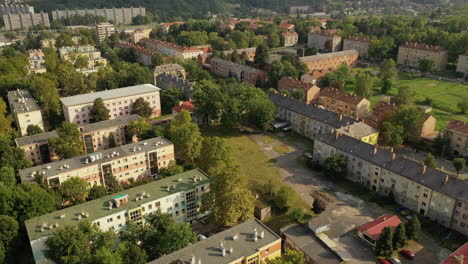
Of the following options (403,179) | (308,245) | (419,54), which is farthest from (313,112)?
(419,54)

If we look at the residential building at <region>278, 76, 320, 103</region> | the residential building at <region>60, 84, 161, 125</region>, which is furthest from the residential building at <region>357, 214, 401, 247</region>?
the residential building at <region>60, 84, 161, 125</region>

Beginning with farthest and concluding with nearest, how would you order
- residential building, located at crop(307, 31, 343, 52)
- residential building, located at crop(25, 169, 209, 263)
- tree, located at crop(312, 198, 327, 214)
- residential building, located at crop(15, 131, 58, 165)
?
1. residential building, located at crop(307, 31, 343, 52)
2. residential building, located at crop(15, 131, 58, 165)
3. tree, located at crop(312, 198, 327, 214)
4. residential building, located at crop(25, 169, 209, 263)

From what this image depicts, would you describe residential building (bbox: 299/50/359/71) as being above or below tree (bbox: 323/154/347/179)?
above

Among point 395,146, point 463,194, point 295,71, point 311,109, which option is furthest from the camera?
point 295,71

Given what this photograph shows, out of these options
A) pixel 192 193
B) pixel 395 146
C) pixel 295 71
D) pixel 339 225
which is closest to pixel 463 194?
pixel 339 225

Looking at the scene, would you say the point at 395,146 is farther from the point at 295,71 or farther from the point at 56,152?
the point at 56,152

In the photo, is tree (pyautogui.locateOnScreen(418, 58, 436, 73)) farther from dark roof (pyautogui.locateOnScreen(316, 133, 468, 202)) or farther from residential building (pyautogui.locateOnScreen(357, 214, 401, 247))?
residential building (pyautogui.locateOnScreen(357, 214, 401, 247))

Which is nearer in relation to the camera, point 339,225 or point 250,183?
point 339,225

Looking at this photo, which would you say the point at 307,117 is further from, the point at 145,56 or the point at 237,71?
the point at 145,56
